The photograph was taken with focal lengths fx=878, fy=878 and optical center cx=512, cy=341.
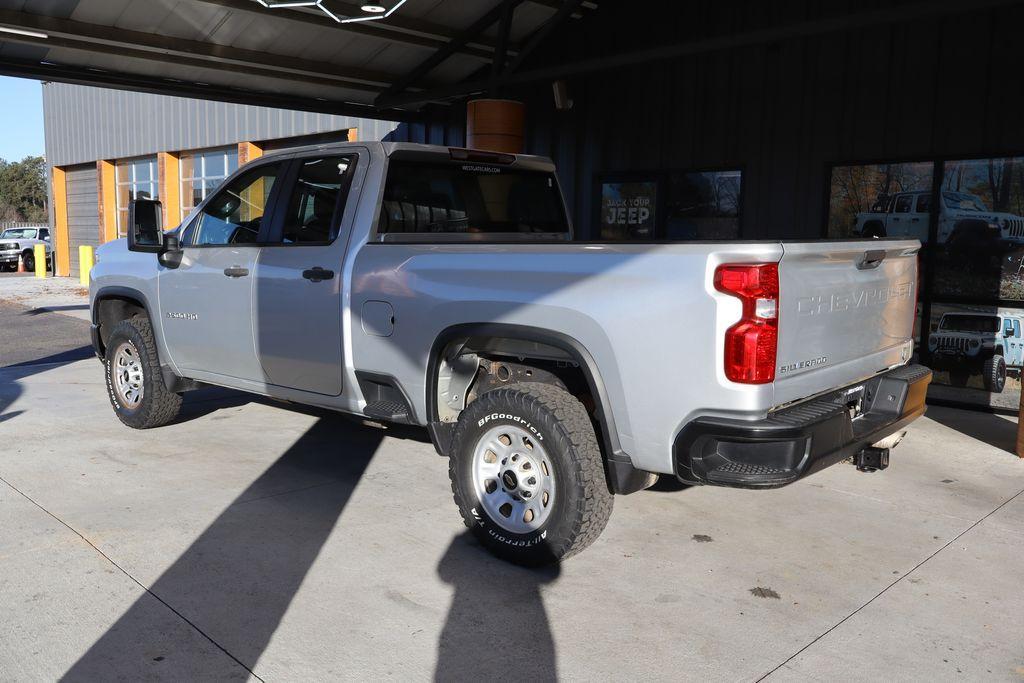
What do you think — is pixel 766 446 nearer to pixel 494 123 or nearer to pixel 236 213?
pixel 236 213

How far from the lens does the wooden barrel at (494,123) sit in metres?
10.3

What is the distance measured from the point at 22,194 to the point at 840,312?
78.0m

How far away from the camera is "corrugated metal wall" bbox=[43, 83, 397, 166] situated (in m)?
16.7

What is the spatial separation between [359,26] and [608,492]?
7320 mm

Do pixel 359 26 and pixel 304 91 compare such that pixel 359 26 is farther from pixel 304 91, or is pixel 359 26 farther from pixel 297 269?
pixel 297 269

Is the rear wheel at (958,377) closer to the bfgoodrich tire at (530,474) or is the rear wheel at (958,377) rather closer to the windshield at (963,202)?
the windshield at (963,202)

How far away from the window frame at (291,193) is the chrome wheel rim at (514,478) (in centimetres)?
161

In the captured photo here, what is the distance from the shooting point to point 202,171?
67.0 feet

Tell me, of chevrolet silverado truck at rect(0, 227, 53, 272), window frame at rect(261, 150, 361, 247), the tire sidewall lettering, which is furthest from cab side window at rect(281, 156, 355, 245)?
chevrolet silverado truck at rect(0, 227, 53, 272)

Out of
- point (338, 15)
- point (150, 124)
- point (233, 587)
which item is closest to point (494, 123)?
point (338, 15)

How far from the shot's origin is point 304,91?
11.7 metres

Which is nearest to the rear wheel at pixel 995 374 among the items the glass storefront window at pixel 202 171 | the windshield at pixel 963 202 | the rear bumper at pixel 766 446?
the windshield at pixel 963 202

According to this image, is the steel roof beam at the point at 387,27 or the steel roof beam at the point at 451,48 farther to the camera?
the steel roof beam at the point at 451,48

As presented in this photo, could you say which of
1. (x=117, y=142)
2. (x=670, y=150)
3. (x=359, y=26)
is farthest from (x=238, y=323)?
(x=117, y=142)
